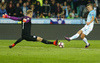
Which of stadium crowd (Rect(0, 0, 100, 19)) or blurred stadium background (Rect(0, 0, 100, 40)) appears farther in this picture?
stadium crowd (Rect(0, 0, 100, 19))

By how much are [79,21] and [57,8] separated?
1.97 meters


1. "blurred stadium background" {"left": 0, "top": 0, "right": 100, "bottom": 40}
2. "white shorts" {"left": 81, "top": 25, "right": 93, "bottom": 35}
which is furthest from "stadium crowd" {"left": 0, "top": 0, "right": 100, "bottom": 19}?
"white shorts" {"left": 81, "top": 25, "right": 93, "bottom": 35}

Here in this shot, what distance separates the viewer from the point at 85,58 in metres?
11.1

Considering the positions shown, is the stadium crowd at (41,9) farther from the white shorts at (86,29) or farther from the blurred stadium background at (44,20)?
the white shorts at (86,29)

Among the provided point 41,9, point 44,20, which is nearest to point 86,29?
point 44,20

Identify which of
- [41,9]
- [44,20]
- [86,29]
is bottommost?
[44,20]

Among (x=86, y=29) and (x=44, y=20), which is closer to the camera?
(x=86, y=29)

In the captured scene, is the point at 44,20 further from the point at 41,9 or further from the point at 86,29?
the point at 86,29

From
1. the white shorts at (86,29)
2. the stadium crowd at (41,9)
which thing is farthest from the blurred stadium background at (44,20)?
the white shorts at (86,29)

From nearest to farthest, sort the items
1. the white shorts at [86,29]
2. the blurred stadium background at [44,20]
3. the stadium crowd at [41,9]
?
1. the white shorts at [86,29]
2. the blurred stadium background at [44,20]
3. the stadium crowd at [41,9]

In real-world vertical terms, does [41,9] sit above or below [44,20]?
above

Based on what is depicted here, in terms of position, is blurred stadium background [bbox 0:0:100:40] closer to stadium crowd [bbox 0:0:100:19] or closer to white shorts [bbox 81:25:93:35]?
stadium crowd [bbox 0:0:100:19]

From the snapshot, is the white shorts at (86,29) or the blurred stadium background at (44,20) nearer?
the white shorts at (86,29)

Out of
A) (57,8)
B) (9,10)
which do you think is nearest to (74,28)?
(57,8)
